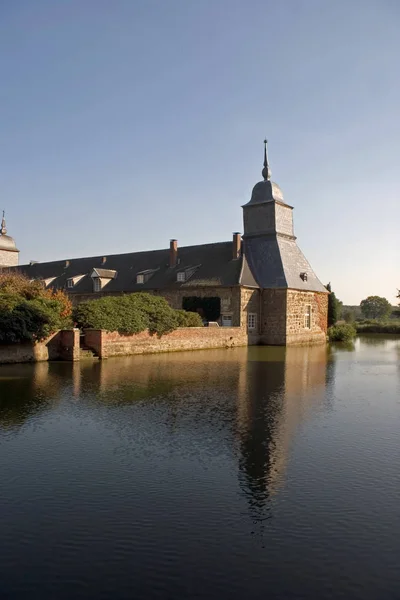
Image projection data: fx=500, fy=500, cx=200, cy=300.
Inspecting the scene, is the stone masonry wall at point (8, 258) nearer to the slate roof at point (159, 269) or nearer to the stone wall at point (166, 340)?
the slate roof at point (159, 269)

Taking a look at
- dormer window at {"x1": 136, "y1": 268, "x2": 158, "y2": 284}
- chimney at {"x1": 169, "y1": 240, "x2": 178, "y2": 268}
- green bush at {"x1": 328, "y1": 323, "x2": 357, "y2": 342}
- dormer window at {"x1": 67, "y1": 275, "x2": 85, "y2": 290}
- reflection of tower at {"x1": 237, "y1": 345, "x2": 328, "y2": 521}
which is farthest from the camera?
dormer window at {"x1": 67, "y1": 275, "x2": 85, "y2": 290}

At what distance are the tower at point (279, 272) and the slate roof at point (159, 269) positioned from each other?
54.8 inches

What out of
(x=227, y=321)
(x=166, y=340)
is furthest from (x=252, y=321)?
(x=166, y=340)

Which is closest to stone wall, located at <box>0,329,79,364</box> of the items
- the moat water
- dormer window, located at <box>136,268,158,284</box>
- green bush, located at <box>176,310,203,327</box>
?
the moat water

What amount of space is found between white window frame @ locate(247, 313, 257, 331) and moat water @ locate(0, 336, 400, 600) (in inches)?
828

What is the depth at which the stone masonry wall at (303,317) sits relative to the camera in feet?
110

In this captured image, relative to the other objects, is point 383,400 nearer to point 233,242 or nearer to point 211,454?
point 211,454


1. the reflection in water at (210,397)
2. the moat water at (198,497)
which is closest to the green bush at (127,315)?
the reflection in water at (210,397)

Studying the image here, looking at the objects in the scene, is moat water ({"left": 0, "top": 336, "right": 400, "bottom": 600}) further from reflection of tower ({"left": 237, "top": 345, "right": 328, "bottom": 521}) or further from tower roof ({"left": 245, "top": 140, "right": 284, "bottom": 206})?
tower roof ({"left": 245, "top": 140, "right": 284, "bottom": 206})

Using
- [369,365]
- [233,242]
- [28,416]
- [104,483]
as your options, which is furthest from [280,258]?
[104,483]

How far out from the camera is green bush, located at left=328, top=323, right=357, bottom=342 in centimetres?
3941

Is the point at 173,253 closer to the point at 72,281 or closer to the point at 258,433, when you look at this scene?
the point at 72,281

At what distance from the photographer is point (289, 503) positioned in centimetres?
581

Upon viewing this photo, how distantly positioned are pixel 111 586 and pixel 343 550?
2.19m
